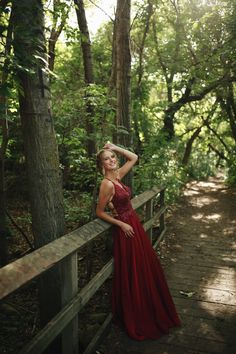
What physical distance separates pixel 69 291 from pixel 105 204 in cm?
118

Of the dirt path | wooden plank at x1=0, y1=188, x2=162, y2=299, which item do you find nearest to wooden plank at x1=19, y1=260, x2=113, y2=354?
wooden plank at x1=0, y1=188, x2=162, y2=299

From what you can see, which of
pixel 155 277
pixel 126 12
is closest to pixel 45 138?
pixel 155 277

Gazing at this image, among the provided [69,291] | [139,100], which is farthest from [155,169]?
[69,291]

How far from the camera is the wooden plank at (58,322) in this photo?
7.64 feet

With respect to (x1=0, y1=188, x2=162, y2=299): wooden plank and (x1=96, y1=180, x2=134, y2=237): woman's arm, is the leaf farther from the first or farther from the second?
(x1=0, y1=188, x2=162, y2=299): wooden plank

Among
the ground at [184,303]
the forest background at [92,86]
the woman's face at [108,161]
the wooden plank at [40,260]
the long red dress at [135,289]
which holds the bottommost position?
the ground at [184,303]

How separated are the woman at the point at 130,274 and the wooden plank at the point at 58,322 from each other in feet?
1.15

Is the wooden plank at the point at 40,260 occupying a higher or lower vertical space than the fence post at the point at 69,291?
higher

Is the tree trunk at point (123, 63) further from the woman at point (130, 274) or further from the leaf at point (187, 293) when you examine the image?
the leaf at point (187, 293)

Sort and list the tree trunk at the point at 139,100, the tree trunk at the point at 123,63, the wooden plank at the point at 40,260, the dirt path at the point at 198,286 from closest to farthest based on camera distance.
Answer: the wooden plank at the point at 40,260, the dirt path at the point at 198,286, the tree trunk at the point at 123,63, the tree trunk at the point at 139,100

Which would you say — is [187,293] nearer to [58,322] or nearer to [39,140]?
[58,322]

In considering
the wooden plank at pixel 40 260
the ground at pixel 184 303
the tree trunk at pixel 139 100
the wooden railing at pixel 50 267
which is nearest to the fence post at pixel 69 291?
the wooden railing at pixel 50 267

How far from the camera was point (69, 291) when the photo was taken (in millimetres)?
3020

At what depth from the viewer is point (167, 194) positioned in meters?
11.2
